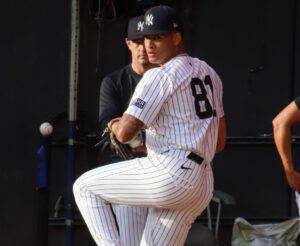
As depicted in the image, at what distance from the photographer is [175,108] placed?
499 cm

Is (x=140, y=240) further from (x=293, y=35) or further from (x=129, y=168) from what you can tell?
(x=293, y=35)

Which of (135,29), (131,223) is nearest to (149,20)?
(135,29)

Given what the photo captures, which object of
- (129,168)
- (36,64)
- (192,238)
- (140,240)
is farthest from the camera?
(36,64)

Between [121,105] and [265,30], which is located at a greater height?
[265,30]

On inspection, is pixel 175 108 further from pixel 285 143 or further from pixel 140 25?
pixel 140 25

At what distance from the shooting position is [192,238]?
6.62 m

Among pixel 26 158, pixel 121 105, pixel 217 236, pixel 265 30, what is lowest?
pixel 217 236

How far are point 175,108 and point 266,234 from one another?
2.09 meters

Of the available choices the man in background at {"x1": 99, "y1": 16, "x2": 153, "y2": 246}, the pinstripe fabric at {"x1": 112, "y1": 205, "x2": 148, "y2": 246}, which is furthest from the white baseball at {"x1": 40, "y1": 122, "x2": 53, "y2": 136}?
the pinstripe fabric at {"x1": 112, "y1": 205, "x2": 148, "y2": 246}

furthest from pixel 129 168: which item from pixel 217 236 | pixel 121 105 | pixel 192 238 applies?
pixel 217 236

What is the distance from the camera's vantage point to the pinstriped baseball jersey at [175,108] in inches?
194

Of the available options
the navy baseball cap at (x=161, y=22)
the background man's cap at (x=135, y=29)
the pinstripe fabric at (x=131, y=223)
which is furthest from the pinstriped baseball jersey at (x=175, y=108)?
the background man's cap at (x=135, y=29)

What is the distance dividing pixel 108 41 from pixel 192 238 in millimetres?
1644

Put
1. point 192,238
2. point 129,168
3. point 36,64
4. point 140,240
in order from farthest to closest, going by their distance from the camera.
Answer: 1. point 36,64
2. point 192,238
3. point 140,240
4. point 129,168
